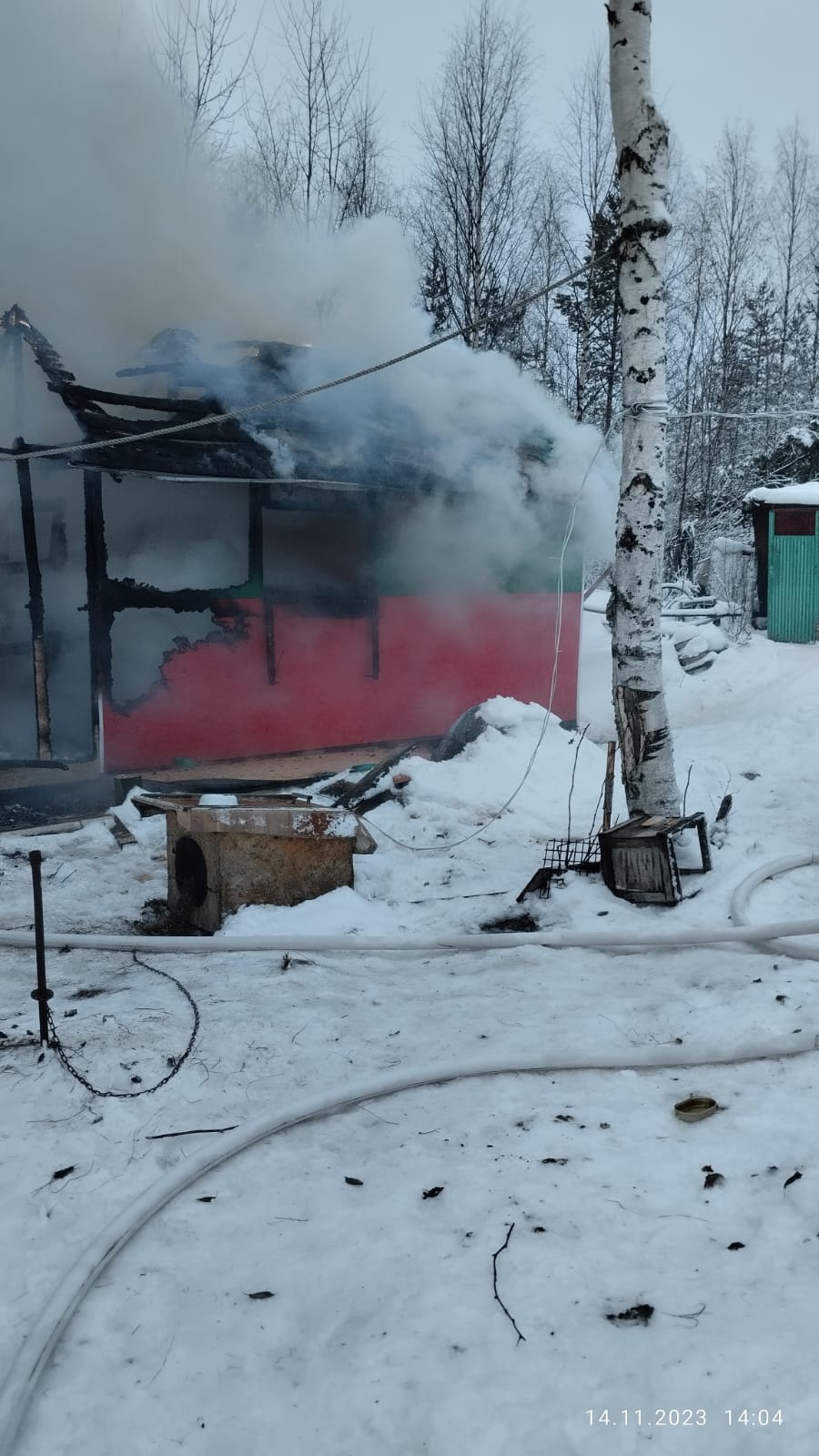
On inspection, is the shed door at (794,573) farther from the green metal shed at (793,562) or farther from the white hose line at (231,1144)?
the white hose line at (231,1144)

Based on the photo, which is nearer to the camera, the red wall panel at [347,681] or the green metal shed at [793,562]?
the red wall panel at [347,681]

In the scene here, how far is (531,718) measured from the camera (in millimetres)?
10703

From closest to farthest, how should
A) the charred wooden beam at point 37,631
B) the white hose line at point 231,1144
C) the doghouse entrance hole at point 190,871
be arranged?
the white hose line at point 231,1144, the doghouse entrance hole at point 190,871, the charred wooden beam at point 37,631

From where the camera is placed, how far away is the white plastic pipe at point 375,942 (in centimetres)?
513

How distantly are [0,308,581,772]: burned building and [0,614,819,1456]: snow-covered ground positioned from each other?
563 cm

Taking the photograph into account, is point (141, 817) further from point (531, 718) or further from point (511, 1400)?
point (511, 1400)

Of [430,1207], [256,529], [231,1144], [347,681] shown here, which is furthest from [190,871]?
[347,681]

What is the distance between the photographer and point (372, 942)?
209 inches

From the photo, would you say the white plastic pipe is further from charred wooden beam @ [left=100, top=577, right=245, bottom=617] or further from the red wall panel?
charred wooden beam @ [left=100, top=577, right=245, bottom=617]

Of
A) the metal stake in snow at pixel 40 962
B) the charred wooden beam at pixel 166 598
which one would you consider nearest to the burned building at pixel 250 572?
the charred wooden beam at pixel 166 598

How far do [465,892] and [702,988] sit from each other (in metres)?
2.39

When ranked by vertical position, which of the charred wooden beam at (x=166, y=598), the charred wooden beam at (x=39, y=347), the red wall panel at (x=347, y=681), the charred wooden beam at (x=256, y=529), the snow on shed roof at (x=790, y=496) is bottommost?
the red wall panel at (x=347, y=681)
